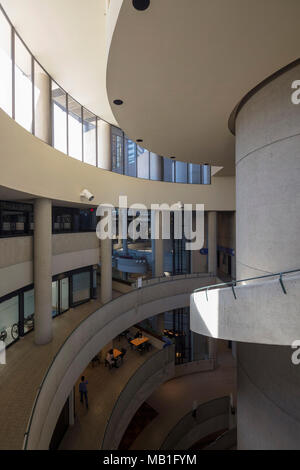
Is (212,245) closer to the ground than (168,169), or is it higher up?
closer to the ground

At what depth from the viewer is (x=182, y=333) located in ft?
70.8

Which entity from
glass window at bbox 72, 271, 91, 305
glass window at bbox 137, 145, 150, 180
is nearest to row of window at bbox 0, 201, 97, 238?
glass window at bbox 72, 271, 91, 305

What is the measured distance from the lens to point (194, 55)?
5.02m

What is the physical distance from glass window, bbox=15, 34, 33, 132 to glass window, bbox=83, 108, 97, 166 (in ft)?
15.3

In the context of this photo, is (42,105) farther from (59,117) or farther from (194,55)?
(194,55)

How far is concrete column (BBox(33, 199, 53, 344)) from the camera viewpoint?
9711 millimetres

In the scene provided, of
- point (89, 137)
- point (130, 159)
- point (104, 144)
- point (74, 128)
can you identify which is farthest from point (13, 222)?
point (130, 159)

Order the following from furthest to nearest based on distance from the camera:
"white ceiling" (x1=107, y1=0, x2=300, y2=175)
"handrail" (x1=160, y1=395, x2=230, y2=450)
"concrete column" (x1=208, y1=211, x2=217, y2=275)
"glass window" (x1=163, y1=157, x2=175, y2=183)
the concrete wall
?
1. "glass window" (x1=163, y1=157, x2=175, y2=183)
2. "concrete column" (x1=208, y1=211, x2=217, y2=275)
3. "handrail" (x1=160, y1=395, x2=230, y2=450)
4. the concrete wall
5. "white ceiling" (x1=107, y1=0, x2=300, y2=175)

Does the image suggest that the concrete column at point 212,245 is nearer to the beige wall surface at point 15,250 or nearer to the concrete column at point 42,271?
the concrete column at point 42,271

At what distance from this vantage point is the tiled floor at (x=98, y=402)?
9617 millimetres

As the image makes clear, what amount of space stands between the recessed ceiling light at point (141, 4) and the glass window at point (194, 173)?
17.4 m

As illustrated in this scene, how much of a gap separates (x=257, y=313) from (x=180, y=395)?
1482 centimetres

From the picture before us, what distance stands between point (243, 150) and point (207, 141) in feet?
10.3

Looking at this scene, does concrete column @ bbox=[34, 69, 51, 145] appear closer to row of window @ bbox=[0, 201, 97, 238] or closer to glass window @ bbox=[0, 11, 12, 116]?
glass window @ bbox=[0, 11, 12, 116]
